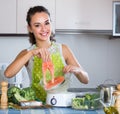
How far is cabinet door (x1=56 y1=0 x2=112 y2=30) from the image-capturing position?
2805 millimetres

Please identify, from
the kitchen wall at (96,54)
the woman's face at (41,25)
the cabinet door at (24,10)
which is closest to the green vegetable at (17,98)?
the woman's face at (41,25)

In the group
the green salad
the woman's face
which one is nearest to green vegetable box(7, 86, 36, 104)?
the green salad

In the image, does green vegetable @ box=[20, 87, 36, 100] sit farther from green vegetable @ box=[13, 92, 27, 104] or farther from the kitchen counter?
the kitchen counter

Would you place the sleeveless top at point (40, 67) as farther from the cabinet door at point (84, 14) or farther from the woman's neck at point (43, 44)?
the cabinet door at point (84, 14)

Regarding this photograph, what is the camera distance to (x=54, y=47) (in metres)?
1.84

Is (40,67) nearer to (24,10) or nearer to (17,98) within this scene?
(17,98)

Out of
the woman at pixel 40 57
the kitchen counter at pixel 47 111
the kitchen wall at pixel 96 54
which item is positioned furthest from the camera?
the kitchen wall at pixel 96 54

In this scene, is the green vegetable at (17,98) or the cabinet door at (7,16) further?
the cabinet door at (7,16)

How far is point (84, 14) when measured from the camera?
2822 millimetres

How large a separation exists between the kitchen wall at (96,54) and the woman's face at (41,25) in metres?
1.35

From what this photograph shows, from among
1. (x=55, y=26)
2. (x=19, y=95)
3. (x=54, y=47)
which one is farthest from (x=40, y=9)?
(x=55, y=26)

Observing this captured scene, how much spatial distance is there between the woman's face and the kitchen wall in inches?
53.3

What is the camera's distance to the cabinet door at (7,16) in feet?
9.12

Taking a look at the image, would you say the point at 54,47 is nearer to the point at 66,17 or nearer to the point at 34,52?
the point at 34,52
